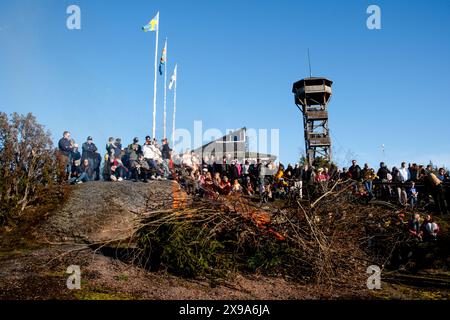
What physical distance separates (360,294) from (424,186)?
34.0 ft

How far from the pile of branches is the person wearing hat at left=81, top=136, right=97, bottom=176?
882 centimetres

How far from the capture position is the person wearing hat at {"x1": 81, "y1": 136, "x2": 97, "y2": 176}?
16188 millimetres

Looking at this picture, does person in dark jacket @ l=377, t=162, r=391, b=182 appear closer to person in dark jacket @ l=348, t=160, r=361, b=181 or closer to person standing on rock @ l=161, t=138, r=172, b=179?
person in dark jacket @ l=348, t=160, r=361, b=181

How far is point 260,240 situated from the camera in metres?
8.62

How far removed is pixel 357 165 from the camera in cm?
1761

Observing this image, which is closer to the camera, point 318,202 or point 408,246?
point 318,202

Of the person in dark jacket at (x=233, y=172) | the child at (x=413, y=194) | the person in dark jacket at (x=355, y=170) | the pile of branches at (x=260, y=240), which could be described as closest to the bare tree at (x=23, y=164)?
the pile of branches at (x=260, y=240)

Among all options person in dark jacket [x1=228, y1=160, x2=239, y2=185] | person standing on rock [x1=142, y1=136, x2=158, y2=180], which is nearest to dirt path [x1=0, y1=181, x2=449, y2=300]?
person standing on rock [x1=142, y1=136, x2=158, y2=180]

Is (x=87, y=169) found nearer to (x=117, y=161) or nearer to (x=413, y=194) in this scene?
(x=117, y=161)

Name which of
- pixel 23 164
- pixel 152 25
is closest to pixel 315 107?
pixel 152 25

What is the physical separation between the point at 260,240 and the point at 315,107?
110 feet

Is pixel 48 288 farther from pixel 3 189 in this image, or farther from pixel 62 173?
pixel 62 173
